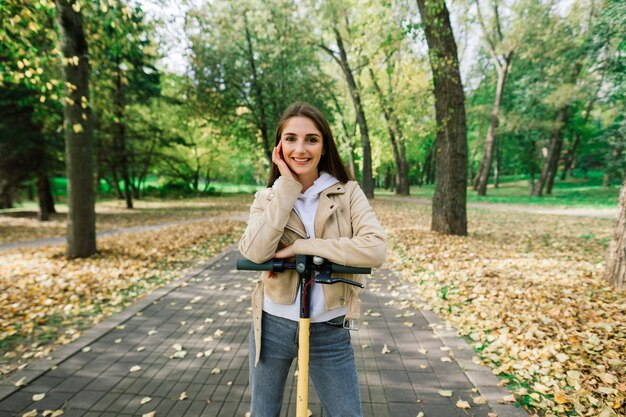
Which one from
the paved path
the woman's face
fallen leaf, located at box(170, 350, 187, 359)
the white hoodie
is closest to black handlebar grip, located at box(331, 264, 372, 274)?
the white hoodie

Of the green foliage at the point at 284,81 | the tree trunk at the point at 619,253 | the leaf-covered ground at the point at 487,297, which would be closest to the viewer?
the leaf-covered ground at the point at 487,297

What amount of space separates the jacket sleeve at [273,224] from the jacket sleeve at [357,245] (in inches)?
4.4

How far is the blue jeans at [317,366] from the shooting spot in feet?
5.75

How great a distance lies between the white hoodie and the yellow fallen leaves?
146 inches

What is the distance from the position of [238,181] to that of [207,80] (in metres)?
26.9

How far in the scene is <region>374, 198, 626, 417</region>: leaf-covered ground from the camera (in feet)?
10.1

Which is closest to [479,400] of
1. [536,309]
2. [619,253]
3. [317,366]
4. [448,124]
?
[317,366]

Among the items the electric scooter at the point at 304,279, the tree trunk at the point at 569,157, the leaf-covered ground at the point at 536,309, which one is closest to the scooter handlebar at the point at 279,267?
the electric scooter at the point at 304,279

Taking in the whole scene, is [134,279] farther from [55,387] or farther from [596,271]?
[596,271]

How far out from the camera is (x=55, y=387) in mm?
3314

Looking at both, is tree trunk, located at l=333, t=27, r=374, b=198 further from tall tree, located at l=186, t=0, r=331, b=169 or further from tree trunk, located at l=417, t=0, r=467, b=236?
tree trunk, located at l=417, t=0, r=467, b=236

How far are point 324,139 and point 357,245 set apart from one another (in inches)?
24.4

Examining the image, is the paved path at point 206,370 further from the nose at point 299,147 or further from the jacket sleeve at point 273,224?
the nose at point 299,147

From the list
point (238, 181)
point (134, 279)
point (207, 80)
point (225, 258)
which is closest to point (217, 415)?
point (134, 279)
